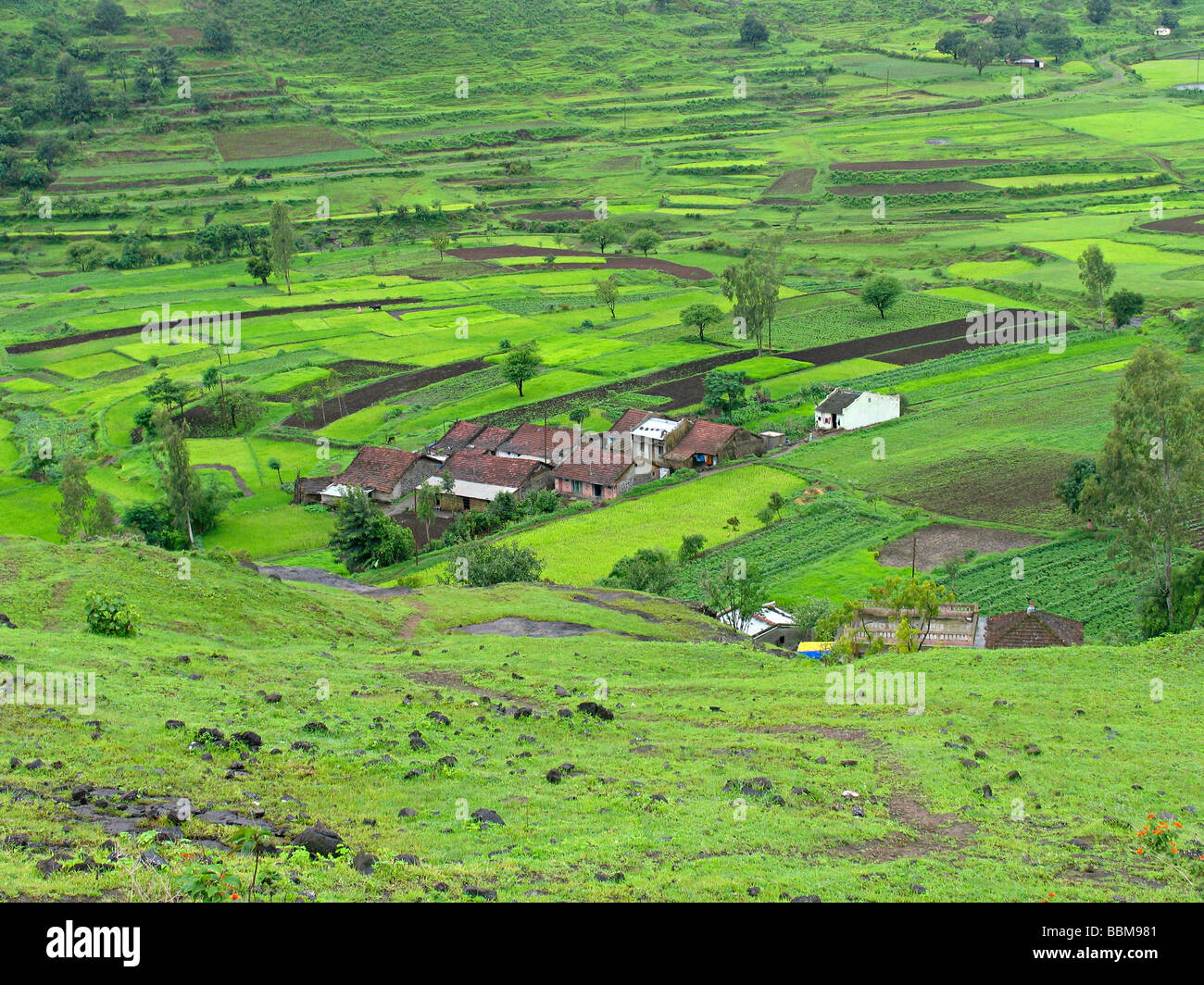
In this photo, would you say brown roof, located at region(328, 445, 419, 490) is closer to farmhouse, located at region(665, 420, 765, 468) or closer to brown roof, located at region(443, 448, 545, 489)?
brown roof, located at region(443, 448, 545, 489)

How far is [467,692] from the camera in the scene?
91.6 ft

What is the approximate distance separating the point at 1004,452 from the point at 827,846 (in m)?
53.3

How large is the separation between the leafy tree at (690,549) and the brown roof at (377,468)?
20.9m

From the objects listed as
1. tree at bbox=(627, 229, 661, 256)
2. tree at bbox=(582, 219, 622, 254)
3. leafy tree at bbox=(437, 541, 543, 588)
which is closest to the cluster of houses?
leafy tree at bbox=(437, 541, 543, 588)

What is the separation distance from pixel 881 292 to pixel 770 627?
208ft

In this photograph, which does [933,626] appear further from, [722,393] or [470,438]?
[470,438]

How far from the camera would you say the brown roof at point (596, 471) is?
68.5 m

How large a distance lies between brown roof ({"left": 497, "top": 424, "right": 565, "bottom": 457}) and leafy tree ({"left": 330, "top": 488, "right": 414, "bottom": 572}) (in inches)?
624

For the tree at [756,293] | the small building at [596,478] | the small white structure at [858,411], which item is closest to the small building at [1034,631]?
the small building at [596,478]

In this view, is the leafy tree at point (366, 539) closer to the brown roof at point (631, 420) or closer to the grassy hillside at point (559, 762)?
the brown roof at point (631, 420)

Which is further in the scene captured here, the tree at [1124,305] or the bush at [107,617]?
the tree at [1124,305]

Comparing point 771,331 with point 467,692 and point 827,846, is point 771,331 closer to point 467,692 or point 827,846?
point 467,692

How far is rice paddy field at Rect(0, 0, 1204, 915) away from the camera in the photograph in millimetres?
20016
